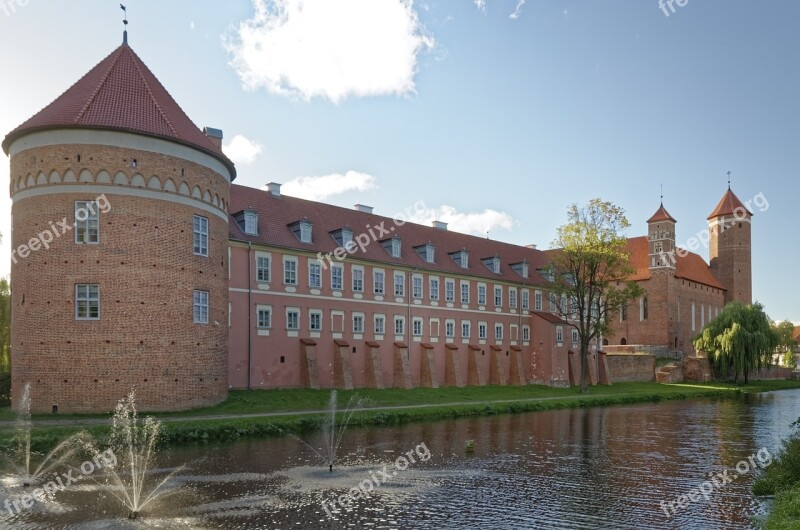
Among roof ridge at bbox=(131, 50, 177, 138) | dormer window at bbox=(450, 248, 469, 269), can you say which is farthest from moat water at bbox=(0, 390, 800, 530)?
dormer window at bbox=(450, 248, 469, 269)

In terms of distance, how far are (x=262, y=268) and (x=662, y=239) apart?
53868mm

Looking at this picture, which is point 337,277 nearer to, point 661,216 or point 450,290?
point 450,290

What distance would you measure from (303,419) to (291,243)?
51.4ft

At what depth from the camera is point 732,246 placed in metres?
89.2

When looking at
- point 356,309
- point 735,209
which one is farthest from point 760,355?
point 356,309

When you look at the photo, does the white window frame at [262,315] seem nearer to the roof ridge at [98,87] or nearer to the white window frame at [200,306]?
the white window frame at [200,306]

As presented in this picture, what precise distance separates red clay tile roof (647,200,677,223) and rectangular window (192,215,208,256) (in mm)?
60937

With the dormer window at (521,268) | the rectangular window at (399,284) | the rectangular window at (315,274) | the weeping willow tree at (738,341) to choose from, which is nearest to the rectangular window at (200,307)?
the rectangular window at (315,274)

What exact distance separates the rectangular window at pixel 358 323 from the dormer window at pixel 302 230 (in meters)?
5.75

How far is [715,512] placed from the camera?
45.1 ft

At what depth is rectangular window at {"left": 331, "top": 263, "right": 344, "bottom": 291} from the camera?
139ft

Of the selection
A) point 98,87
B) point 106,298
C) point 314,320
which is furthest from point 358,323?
point 98,87

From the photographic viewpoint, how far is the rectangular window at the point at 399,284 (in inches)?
1828

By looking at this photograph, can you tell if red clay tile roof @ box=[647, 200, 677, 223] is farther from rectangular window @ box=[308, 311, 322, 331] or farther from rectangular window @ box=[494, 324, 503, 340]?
rectangular window @ box=[308, 311, 322, 331]
